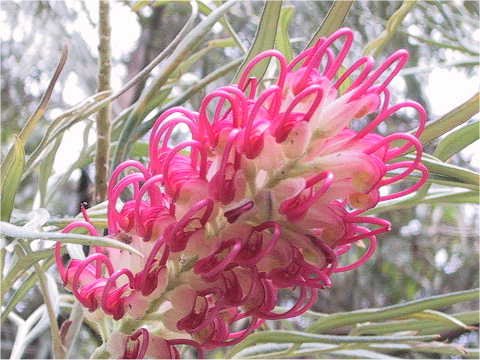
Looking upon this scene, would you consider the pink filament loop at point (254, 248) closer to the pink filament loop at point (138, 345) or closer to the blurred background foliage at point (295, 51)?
the pink filament loop at point (138, 345)

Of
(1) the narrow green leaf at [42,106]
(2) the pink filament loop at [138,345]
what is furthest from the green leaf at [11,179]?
(2) the pink filament loop at [138,345]

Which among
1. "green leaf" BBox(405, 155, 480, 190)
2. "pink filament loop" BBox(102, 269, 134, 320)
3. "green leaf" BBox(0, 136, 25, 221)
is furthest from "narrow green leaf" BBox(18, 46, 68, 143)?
"green leaf" BBox(405, 155, 480, 190)

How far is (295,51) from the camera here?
0.93 metres

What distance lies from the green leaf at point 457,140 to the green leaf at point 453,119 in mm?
32

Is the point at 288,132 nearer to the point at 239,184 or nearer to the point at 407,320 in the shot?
the point at 239,184

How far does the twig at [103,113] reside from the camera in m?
0.56

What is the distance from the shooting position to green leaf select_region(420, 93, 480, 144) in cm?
40

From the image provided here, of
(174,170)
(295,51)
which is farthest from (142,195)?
(295,51)

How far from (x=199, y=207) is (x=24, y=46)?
35.5 inches

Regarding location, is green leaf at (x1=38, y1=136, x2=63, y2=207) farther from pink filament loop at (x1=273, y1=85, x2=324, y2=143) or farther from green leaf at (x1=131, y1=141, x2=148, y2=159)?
pink filament loop at (x1=273, y1=85, x2=324, y2=143)

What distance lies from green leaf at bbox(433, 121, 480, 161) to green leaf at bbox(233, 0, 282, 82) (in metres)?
0.13

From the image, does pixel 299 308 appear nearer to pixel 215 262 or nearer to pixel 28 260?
pixel 215 262

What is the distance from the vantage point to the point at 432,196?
0.57 metres

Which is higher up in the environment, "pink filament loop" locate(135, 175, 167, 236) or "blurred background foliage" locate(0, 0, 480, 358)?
"blurred background foliage" locate(0, 0, 480, 358)
